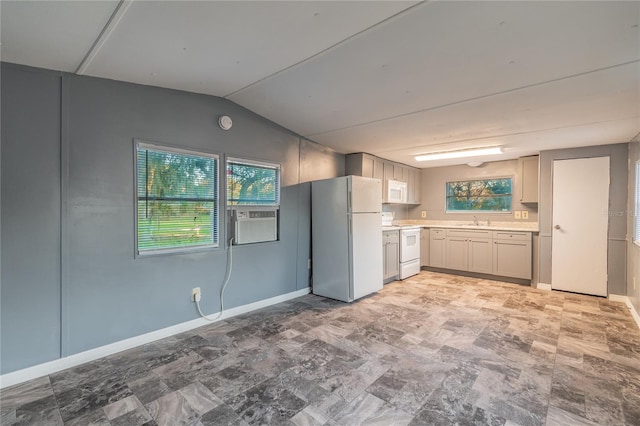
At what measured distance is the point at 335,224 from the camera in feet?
13.8

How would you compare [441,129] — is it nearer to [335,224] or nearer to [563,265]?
[335,224]

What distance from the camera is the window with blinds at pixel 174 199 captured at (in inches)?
112

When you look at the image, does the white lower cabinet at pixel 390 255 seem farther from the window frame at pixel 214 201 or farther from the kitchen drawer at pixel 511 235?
the window frame at pixel 214 201

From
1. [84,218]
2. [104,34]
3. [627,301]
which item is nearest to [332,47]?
[104,34]

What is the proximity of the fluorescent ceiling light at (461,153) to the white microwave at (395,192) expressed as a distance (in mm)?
627

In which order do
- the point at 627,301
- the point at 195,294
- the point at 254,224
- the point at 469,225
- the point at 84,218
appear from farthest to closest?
the point at 469,225
the point at 627,301
the point at 254,224
the point at 195,294
the point at 84,218

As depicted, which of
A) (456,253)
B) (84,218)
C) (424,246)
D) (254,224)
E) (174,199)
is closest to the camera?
(84,218)

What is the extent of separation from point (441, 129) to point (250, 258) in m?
2.88

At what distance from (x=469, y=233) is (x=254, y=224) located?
4.01m

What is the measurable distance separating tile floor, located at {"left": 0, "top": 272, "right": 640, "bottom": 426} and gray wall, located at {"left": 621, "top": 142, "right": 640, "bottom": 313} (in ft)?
1.49

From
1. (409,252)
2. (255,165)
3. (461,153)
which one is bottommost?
(409,252)

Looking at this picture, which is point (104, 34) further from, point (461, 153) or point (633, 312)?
point (633, 312)

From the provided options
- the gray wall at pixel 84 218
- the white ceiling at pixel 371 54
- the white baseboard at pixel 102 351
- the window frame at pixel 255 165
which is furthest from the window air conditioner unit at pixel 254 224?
the white ceiling at pixel 371 54

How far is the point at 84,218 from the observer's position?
2494mm
